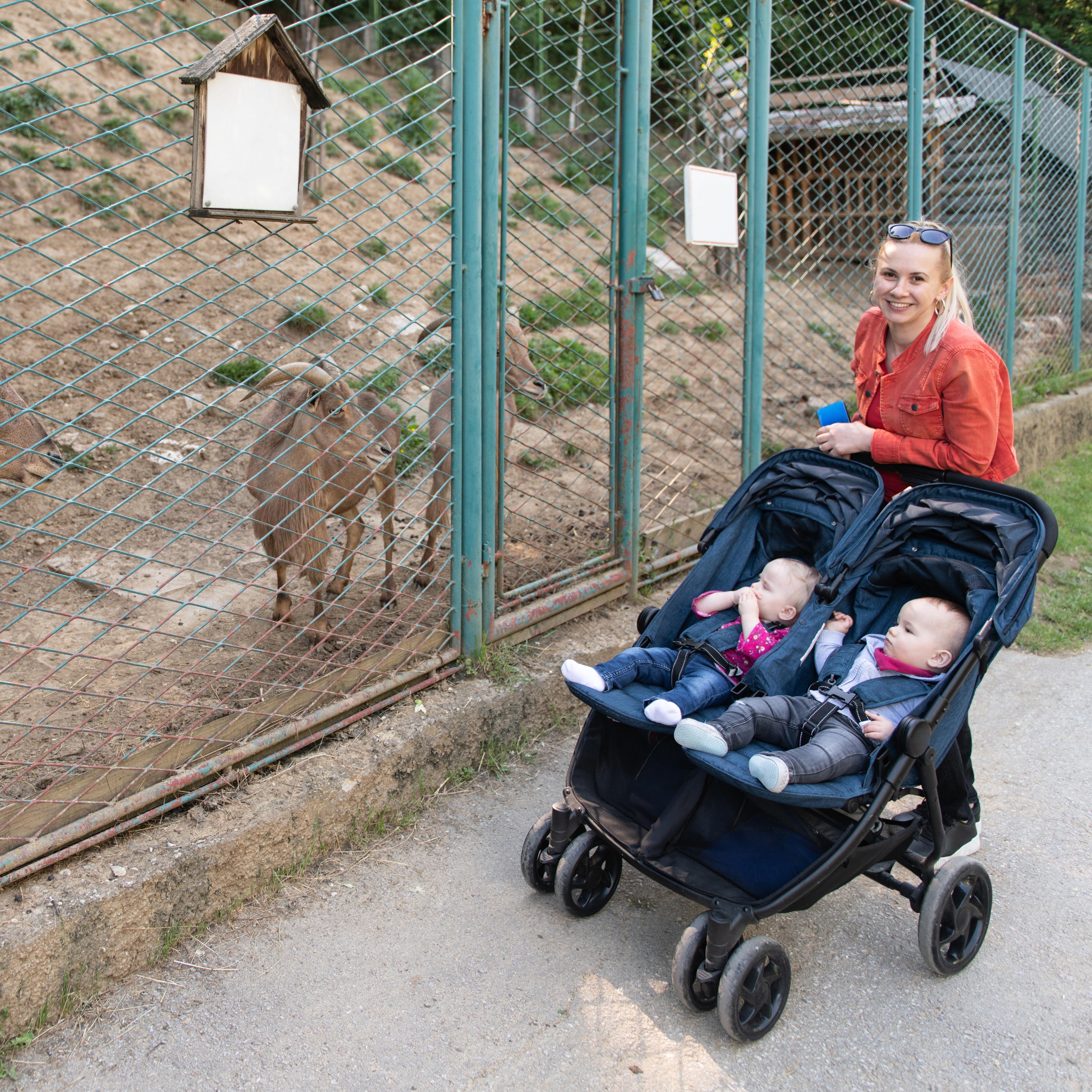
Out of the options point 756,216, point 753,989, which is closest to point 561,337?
point 756,216

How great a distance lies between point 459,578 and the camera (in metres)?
3.99

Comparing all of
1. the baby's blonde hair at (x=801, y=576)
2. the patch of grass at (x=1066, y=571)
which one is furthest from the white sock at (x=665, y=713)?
the patch of grass at (x=1066, y=571)

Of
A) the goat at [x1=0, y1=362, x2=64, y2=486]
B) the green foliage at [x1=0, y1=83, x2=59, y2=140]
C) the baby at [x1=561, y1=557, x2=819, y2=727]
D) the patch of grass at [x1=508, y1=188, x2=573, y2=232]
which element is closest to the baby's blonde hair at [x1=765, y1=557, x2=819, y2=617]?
the baby at [x1=561, y1=557, x2=819, y2=727]

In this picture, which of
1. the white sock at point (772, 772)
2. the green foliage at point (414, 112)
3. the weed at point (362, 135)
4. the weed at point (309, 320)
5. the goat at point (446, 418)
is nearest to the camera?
the white sock at point (772, 772)

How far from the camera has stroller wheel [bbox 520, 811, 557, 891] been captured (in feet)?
10.4

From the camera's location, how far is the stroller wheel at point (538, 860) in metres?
3.16

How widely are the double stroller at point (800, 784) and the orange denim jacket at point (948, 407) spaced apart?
0.10 meters

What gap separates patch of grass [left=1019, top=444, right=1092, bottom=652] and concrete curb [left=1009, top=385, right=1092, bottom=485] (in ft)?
0.35

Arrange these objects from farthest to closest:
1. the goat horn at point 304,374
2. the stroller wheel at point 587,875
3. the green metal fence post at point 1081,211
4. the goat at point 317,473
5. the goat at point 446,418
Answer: the green metal fence post at point 1081,211, the goat at point 446,418, the goat at point 317,473, the goat horn at point 304,374, the stroller wheel at point 587,875

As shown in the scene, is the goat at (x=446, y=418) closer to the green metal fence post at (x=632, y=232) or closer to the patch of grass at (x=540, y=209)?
the green metal fence post at (x=632, y=232)

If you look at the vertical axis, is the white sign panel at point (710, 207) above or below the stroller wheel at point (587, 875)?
above

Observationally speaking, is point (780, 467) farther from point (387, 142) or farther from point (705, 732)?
point (387, 142)

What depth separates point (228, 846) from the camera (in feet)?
9.97

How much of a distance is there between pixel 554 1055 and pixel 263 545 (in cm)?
282
